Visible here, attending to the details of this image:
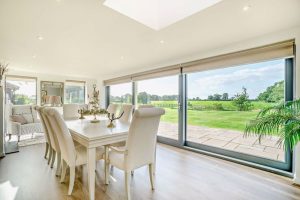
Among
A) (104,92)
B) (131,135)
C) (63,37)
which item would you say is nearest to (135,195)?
(131,135)

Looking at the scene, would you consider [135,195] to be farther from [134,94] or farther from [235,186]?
[134,94]

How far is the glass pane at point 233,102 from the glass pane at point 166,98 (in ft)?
1.37

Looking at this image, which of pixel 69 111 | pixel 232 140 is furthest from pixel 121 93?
pixel 232 140

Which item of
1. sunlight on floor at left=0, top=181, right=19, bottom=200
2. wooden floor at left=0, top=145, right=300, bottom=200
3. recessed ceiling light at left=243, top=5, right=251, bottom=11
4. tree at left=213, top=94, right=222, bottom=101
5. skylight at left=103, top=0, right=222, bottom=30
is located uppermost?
skylight at left=103, top=0, right=222, bottom=30

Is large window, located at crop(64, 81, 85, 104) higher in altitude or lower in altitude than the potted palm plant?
higher

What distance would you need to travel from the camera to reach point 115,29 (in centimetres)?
254

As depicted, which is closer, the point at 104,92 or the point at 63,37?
the point at 63,37

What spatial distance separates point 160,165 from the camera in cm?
276

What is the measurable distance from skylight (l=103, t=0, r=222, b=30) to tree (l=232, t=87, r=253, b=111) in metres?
1.88

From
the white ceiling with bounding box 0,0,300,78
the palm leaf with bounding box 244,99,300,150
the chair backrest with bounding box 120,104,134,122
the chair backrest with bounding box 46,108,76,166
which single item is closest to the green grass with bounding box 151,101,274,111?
the palm leaf with bounding box 244,99,300,150

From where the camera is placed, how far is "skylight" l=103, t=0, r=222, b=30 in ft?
6.73

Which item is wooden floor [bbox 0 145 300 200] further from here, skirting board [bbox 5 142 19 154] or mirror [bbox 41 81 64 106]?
mirror [bbox 41 81 64 106]

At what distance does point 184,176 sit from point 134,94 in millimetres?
3428

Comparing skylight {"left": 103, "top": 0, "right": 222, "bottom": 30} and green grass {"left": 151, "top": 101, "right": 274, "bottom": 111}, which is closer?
skylight {"left": 103, "top": 0, "right": 222, "bottom": 30}
